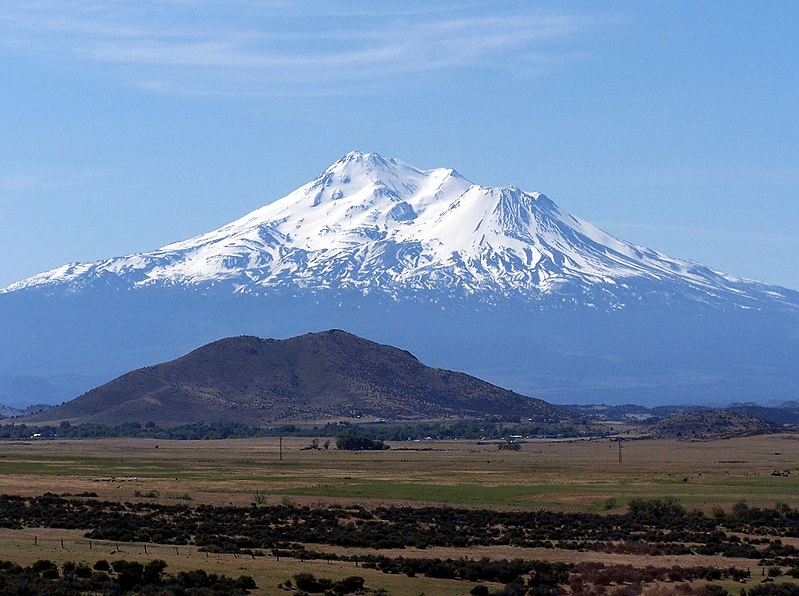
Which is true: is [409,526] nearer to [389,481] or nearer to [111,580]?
[111,580]

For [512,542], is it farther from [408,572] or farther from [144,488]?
[144,488]

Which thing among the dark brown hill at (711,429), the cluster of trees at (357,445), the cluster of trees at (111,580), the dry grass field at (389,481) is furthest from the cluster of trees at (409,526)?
the dark brown hill at (711,429)

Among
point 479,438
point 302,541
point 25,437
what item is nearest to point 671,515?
point 302,541

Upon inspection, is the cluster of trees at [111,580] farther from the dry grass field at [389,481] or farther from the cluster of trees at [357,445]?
the cluster of trees at [357,445]

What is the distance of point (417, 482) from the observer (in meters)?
94.1

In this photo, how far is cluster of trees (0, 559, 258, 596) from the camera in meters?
37.5

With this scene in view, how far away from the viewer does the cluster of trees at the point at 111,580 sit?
3753 centimetres

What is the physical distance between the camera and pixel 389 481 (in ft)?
313

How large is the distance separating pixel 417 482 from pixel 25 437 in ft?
364

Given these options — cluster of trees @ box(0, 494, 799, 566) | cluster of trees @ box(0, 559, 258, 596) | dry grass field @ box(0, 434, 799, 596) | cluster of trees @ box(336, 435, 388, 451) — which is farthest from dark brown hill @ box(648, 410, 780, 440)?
cluster of trees @ box(0, 559, 258, 596)

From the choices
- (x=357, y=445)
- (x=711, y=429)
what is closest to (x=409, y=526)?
(x=357, y=445)

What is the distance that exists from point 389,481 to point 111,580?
183 feet

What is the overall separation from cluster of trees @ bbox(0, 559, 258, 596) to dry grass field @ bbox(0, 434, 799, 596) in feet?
4.92

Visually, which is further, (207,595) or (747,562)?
(747,562)
